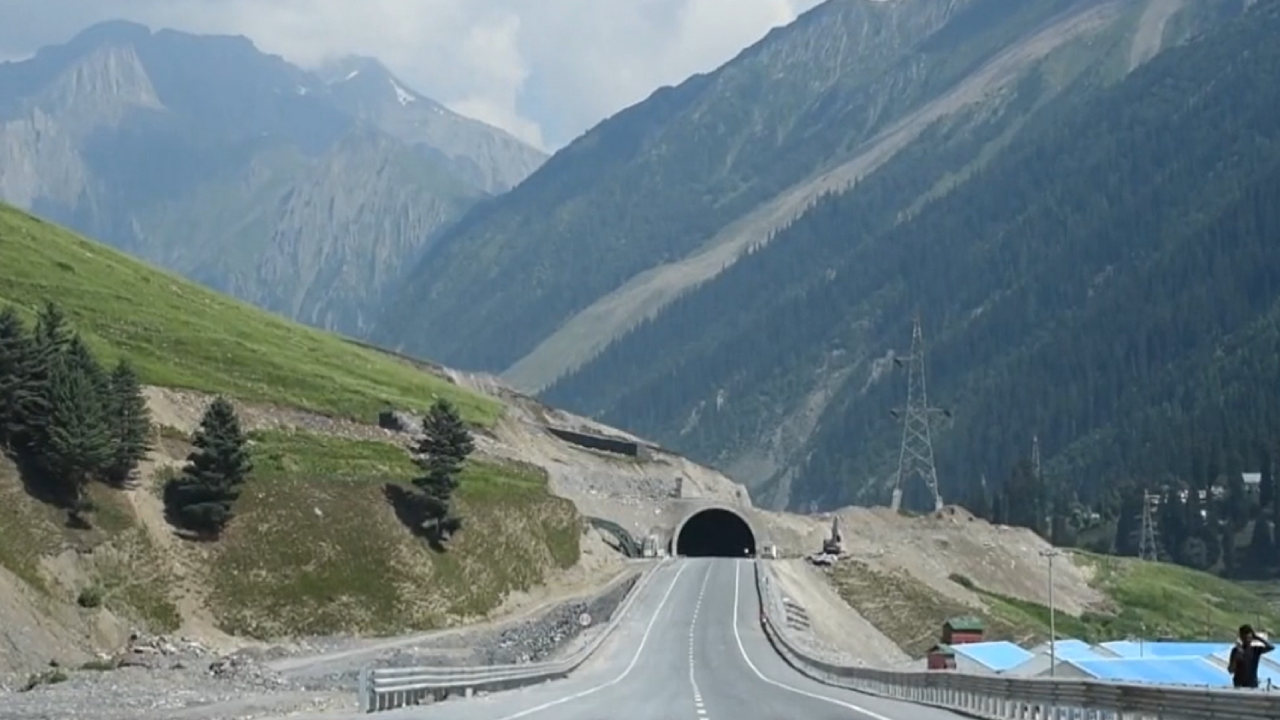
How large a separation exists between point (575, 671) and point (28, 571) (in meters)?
21.2

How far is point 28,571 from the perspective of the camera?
6512cm

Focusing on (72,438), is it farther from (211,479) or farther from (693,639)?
(693,639)

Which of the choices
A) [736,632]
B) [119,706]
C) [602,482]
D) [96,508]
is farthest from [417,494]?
[602,482]

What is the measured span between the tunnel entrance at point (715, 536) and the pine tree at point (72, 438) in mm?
93059

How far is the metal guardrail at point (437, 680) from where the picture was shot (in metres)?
41.7

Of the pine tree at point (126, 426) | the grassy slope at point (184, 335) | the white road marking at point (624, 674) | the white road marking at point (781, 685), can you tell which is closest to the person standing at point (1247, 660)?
the white road marking at point (781, 685)

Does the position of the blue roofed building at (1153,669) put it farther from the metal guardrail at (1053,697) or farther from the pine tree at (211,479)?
the pine tree at (211,479)

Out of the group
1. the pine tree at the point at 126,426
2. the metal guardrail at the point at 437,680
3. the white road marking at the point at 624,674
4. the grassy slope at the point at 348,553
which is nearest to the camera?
the metal guardrail at the point at 437,680

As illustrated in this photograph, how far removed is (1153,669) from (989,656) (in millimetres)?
16779

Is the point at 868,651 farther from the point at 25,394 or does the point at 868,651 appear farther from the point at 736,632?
the point at 25,394

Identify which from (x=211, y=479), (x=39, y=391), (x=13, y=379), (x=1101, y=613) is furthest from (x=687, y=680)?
(x=1101, y=613)

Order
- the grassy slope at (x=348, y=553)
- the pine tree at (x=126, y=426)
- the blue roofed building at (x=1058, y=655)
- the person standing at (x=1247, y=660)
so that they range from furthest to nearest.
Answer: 1. the blue roofed building at (x=1058, y=655)
2. the grassy slope at (x=348, y=553)
3. the pine tree at (x=126, y=426)
4. the person standing at (x=1247, y=660)

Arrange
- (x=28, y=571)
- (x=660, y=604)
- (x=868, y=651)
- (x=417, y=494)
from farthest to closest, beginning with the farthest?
1. (x=868, y=651)
2. (x=660, y=604)
3. (x=417, y=494)
4. (x=28, y=571)

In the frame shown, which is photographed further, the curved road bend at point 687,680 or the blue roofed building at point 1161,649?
the blue roofed building at point 1161,649
